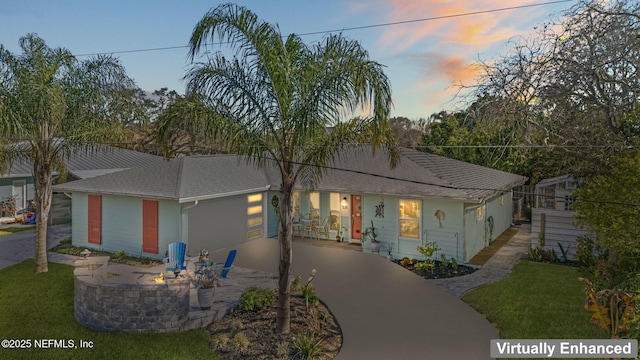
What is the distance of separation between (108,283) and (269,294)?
3449 millimetres

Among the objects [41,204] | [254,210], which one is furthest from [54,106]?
[254,210]

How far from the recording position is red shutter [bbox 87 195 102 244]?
16.4 m

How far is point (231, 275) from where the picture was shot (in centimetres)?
1238

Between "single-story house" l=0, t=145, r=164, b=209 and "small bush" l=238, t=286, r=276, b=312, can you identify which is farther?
"single-story house" l=0, t=145, r=164, b=209

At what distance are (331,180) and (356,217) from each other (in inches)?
72.4

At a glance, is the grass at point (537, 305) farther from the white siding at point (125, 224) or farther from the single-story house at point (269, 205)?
the white siding at point (125, 224)

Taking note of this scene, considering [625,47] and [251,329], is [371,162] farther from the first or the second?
[251,329]

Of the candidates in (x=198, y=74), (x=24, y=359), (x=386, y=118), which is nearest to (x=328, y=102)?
(x=386, y=118)

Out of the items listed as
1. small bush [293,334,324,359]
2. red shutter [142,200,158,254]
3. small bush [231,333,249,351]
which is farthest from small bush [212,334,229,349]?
red shutter [142,200,158,254]

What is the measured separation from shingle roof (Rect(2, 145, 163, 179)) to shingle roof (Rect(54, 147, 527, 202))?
484 cm

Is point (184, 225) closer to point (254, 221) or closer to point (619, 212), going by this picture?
point (254, 221)

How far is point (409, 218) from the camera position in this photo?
15.0 metres

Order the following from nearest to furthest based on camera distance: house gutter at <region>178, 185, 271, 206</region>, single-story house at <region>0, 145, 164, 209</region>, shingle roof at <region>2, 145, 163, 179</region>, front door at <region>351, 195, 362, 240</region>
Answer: house gutter at <region>178, 185, 271, 206</region>
front door at <region>351, 195, 362, 240</region>
single-story house at <region>0, 145, 164, 209</region>
shingle roof at <region>2, 145, 163, 179</region>

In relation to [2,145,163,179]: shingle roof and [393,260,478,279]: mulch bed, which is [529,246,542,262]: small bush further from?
[2,145,163,179]: shingle roof
